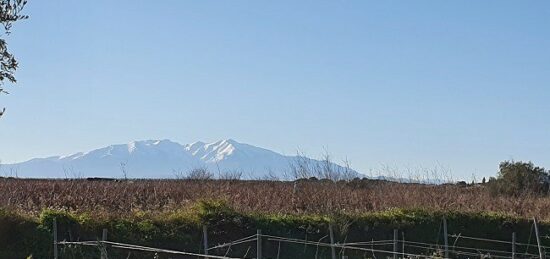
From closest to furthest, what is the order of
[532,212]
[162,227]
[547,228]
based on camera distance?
[162,227], [547,228], [532,212]

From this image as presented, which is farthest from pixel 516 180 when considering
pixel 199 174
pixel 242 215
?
pixel 242 215

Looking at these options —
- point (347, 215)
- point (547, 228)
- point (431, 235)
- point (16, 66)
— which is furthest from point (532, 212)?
point (16, 66)

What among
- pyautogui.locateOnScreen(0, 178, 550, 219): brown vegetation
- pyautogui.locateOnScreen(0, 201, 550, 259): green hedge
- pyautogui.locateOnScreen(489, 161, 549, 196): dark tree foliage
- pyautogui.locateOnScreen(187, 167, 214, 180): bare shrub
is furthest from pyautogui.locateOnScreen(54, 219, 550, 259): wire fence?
pyautogui.locateOnScreen(187, 167, 214, 180): bare shrub

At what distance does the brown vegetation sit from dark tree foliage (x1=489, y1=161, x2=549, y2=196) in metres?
4.72

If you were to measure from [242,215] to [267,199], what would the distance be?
4378 millimetres

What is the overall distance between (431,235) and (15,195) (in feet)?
36.5

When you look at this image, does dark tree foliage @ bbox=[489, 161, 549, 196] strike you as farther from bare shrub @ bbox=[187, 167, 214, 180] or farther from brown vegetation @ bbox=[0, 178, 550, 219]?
bare shrub @ bbox=[187, 167, 214, 180]

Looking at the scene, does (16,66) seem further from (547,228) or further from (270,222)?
(547,228)

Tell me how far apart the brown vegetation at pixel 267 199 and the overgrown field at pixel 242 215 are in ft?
0.11

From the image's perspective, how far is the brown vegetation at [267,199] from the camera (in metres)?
19.8

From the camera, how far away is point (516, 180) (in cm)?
3300

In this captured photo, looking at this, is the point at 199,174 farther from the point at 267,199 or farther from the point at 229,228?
the point at 229,228

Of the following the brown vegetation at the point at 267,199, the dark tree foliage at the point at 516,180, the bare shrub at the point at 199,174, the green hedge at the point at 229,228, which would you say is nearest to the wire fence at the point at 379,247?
the green hedge at the point at 229,228

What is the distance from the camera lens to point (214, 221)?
17.7 metres
